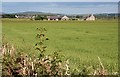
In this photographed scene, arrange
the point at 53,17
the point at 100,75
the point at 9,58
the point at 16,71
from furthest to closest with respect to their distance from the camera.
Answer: the point at 53,17, the point at 9,58, the point at 16,71, the point at 100,75

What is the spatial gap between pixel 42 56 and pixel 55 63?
1.07 feet

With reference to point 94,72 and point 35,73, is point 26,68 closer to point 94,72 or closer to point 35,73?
point 35,73

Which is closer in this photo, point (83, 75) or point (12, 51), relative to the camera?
point (83, 75)

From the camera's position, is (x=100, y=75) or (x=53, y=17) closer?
(x=100, y=75)

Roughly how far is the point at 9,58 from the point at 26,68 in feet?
2.01

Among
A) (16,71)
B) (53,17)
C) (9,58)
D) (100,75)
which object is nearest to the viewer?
(100,75)

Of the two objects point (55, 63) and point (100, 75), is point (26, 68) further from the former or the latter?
point (100, 75)

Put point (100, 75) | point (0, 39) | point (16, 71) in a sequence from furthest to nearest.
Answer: point (0, 39) < point (16, 71) < point (100, 75)

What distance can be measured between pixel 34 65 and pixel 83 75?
29.4 inches

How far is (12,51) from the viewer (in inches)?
227

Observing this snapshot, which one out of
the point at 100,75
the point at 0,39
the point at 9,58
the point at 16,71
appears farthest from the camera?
the point at 0,39

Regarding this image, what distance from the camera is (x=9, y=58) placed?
18.4 feet

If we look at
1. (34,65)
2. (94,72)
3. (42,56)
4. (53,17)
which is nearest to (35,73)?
(34,65)

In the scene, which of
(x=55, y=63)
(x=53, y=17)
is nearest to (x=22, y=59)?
(x=55, y=63)
